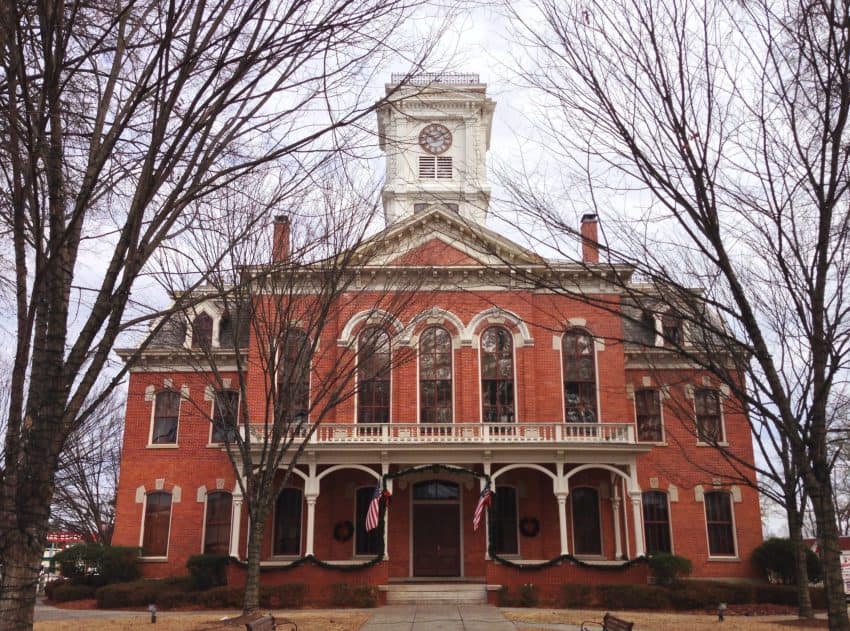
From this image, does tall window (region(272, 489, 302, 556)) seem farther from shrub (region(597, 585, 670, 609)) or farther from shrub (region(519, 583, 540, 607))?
shrub (region(597, 585, 670, 609))

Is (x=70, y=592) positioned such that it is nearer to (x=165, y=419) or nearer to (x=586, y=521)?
(x=165, y=419)

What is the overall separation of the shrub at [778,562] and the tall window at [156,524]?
1995 cm

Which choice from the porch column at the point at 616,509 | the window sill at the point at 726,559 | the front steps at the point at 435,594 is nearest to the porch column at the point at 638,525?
the porch column at the point at 616,509

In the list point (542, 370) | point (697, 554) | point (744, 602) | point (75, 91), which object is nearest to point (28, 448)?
point (75, 91)

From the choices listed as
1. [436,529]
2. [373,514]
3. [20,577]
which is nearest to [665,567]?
[436,529]

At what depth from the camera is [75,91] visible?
655cm

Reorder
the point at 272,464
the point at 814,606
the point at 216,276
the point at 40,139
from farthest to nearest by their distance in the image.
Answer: the point at 814,606
the point at 272,464
the point at 216,276
the point at 40,139

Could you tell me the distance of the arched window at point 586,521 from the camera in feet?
82.8

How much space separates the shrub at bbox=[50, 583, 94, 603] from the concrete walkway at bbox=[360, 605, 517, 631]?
981 cm

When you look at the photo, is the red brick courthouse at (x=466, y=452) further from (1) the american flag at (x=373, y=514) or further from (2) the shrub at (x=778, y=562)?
(1) the american flag at (x=373, y=514)

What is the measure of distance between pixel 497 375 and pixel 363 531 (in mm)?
6797

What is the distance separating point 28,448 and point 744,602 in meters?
20.1

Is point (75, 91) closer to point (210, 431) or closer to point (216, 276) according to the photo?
point (216, 276)

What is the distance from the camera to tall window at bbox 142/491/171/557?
1062 inches
